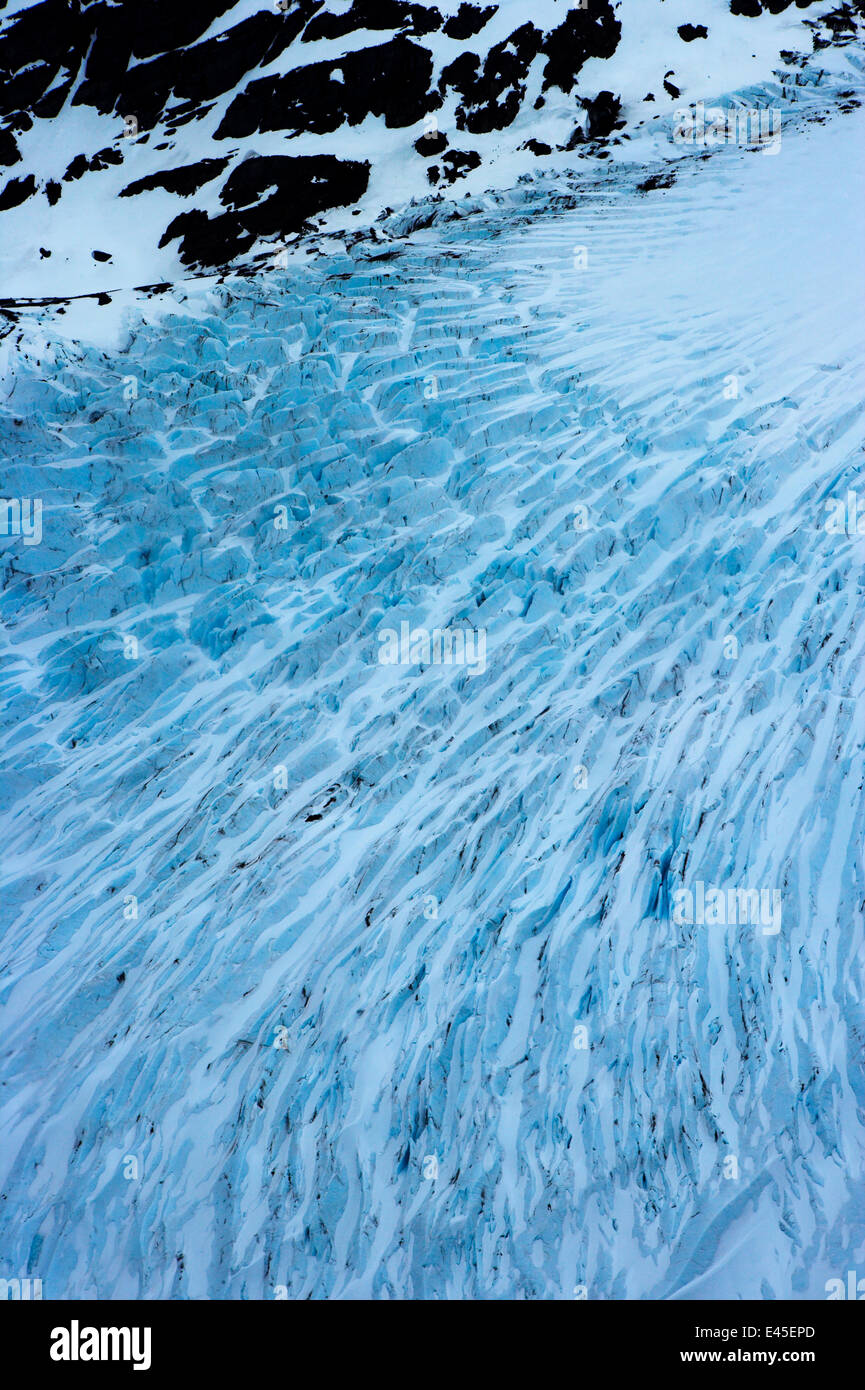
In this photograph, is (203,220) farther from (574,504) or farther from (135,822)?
(135,822)

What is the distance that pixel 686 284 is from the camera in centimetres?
933

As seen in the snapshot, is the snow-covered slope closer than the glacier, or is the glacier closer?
the glacier

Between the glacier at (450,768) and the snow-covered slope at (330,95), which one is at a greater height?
the snow-covered slope at (330,95)

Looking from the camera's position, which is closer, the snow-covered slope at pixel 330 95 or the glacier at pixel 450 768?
the glacier at pixel 450 768

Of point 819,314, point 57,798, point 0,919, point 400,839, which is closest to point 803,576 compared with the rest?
point 819,314

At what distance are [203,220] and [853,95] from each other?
6.93 m

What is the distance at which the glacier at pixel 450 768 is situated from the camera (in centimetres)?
530

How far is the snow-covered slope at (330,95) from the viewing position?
33.7ft

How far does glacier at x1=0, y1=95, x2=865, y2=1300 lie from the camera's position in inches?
209

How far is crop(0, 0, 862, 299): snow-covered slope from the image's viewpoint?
33.7ft

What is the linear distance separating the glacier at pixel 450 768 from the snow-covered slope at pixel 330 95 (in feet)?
3.63

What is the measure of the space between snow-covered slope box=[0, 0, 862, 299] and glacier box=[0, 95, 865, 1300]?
1108 millimetres

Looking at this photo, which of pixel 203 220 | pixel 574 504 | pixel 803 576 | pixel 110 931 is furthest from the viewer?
pixel 203 220

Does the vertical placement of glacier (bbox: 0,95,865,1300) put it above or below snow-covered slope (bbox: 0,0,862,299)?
below
